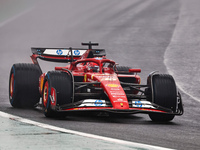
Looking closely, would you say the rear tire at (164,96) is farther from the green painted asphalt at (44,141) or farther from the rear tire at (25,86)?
the green painted asphalt at (44,141)

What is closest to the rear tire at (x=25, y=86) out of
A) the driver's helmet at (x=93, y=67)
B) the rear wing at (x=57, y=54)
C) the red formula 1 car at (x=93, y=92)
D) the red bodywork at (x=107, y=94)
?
the red formula 1 car at (x=93, y=92)

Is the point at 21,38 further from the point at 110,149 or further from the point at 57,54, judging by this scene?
the point at 110,149

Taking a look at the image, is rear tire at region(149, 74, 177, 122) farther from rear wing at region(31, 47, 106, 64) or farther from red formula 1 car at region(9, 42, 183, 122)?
rear wing at region(31, 47, 106, 64)

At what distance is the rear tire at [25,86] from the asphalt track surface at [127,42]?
500 millimetres

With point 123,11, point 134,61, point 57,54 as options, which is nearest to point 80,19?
point 123,11

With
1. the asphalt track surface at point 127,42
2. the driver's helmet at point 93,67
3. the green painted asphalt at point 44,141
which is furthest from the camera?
the driver's helmet at point 93,67

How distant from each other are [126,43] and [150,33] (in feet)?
14.1

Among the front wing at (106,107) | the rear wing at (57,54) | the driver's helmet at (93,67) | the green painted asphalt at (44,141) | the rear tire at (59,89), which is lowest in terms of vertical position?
the green painted asphalt at (44,141)

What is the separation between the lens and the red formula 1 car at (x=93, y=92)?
A: 9377 mm

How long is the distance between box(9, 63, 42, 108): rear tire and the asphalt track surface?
0.50 meters

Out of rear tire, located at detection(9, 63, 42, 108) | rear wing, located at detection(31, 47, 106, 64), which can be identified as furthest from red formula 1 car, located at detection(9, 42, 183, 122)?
rear wing, located at detection(31, 47, 106, 64)

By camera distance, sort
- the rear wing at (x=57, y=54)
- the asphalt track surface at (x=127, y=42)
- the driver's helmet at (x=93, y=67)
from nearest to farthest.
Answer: the asphalt track surface at (x=127, y=42) → the driver's helmet at (x=93, y=67) → the rear wing at (x=57, y=54)

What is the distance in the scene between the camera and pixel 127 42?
107 feet

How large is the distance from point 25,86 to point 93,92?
2.07m
